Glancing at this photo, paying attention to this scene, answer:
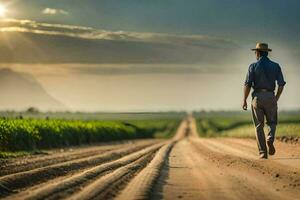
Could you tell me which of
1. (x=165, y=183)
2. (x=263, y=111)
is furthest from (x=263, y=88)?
(x=165, y=183)

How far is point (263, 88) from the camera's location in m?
16.8

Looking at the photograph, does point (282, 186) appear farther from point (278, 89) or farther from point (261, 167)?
point (278, 89)

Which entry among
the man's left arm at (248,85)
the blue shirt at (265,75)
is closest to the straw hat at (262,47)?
the blue shirt at (265,75)

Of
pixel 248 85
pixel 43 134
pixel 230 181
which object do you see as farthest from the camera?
pixel 43 134

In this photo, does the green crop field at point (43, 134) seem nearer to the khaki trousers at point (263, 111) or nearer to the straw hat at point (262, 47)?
the khaki trousers at point (263, 111)

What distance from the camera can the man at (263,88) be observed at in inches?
655

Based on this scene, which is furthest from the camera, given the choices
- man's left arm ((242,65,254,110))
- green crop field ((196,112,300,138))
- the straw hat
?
green crop field ((196,112,300,138))

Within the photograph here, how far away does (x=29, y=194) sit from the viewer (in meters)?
9.20

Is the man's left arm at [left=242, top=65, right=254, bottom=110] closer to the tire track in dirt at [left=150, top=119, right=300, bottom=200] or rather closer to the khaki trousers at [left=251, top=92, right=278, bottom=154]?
the khaki trousers at [left=251, top=92, right=278, bottom=154]

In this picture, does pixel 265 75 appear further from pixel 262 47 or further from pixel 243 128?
pixel 243 128

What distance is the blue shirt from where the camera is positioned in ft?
54.6

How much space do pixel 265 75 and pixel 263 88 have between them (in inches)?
12.7

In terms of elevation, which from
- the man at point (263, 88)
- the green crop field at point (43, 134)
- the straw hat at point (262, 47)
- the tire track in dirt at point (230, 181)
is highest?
the straw hat at point (262, 47)

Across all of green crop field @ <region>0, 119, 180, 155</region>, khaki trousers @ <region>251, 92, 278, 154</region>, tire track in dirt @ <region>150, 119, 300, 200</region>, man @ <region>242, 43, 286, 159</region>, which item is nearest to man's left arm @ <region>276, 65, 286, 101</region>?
man @ <region>242, 43, 286, 159</region>
